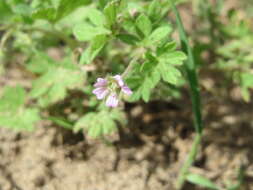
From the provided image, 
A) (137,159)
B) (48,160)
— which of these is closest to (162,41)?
(137,159)

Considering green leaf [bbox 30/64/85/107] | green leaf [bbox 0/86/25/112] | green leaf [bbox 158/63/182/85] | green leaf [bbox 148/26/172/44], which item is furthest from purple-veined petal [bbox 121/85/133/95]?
green leaf [bbox 0/86/25/112]

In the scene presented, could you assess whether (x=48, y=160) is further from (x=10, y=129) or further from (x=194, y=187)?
(x=194, y=187)

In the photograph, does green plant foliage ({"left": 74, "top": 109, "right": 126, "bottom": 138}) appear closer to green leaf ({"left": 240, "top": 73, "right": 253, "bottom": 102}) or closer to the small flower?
the small flower

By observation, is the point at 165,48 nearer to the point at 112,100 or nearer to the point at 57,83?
the point at 112,100

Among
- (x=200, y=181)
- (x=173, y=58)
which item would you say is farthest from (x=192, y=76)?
(x=200, y=181)

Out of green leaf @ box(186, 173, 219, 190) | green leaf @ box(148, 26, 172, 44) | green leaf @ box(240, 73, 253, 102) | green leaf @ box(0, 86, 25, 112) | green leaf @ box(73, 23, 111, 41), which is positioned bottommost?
green leaf @ box(186, 173, 219, 190)

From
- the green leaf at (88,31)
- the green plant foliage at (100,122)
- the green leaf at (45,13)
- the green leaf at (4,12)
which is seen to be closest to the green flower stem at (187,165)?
the green plant foliage at (100,122)

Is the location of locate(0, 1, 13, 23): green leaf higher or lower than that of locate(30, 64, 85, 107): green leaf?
higher
